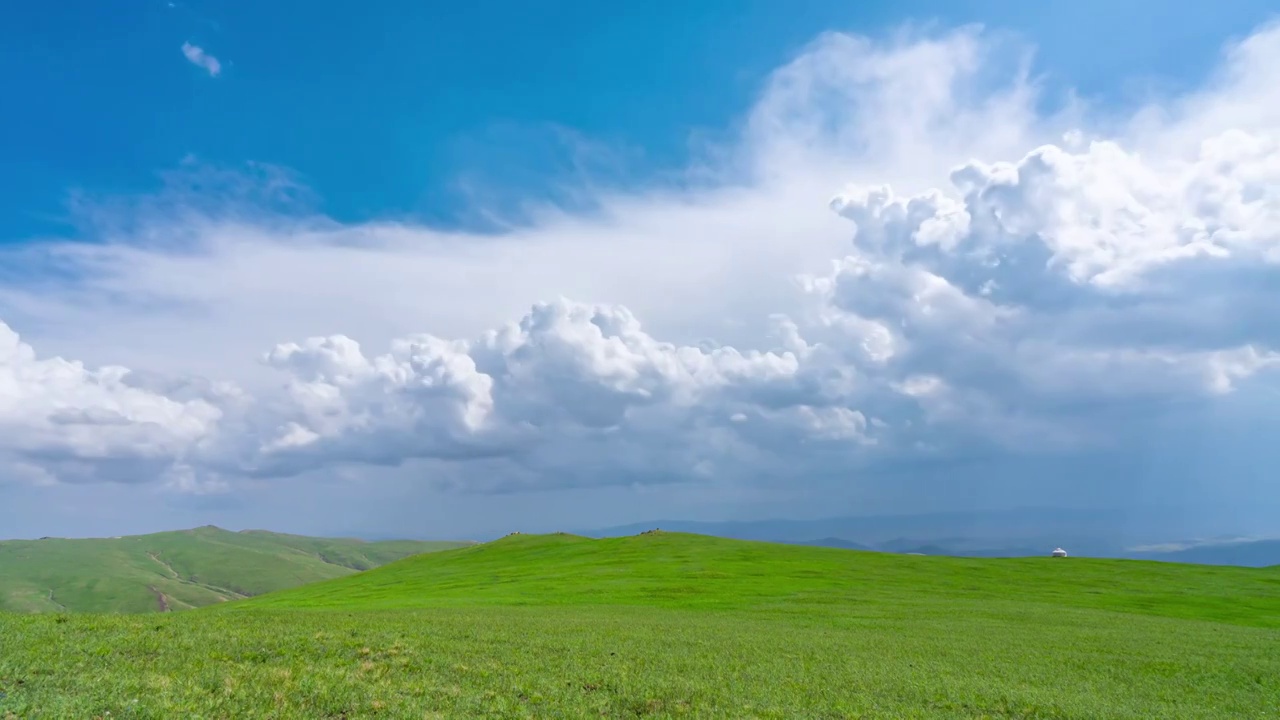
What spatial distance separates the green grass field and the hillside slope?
391cm

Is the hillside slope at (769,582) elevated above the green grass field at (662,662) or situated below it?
below

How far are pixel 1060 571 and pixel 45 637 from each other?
119835 mm

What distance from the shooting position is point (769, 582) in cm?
8644

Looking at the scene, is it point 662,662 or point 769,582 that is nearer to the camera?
point 662,662

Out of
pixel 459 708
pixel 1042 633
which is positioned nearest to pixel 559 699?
pixel 459 708

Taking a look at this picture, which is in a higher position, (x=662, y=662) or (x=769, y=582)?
(x=662, y=662)

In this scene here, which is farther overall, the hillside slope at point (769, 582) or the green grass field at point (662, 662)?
the hillside slope at point (769, 582)

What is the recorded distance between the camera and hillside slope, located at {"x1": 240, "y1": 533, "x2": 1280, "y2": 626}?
234ft

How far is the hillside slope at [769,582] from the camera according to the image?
71.2 m

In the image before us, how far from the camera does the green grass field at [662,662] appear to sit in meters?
21.1

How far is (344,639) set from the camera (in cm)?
2908

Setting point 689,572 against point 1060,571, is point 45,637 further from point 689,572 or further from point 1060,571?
point 1060,571

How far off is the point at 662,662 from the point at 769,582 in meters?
59.1

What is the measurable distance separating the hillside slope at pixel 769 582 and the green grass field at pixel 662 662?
3905 millimetres
